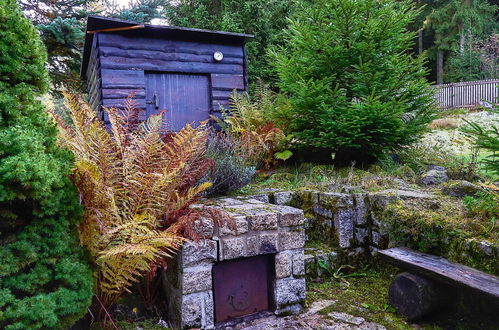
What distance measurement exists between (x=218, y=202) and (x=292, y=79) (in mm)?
2864

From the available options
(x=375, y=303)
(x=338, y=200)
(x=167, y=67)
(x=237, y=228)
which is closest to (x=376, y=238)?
(x=338, y=200)

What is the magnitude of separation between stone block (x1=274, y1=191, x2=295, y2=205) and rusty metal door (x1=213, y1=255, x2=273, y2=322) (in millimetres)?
1210

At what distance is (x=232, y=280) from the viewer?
2486 millimetres

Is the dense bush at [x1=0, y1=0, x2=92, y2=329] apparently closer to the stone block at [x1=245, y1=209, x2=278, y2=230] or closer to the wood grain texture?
the stone block at [x1=245, y1=209, x2=278, y2=230]

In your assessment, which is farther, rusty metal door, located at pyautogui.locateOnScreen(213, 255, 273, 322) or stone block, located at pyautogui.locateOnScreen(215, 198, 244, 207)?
stone block, located at pyautogui.locateOnScreen(215, 198, 244, 207)

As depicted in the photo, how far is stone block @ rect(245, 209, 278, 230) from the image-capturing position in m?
2.45

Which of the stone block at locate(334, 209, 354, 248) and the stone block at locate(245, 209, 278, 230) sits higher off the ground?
the stone block at locate(245, 209, 278, 230)

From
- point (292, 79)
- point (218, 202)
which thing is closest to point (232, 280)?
point (218, 202)

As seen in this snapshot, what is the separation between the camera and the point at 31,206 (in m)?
1.78

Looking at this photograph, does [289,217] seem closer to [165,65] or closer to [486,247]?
[486,247]

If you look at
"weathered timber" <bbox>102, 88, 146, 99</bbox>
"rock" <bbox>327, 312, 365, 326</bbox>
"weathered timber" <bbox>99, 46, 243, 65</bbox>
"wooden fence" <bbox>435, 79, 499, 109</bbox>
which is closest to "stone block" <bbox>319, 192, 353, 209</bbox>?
"rock" <bbox>327, 312, 365, 326</bbox>

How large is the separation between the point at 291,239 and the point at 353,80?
3.27m

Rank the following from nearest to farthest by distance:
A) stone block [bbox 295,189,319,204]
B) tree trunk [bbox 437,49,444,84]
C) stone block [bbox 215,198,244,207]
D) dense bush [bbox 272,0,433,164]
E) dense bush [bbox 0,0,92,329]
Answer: dense bush [bbox 0,0,92,329] → stone block [bbox 215,198,244,207] → stone block [bbox 295,189,319,204] → dense bush [bbox 272,0,433,164] → tree trunk [bbox 437,49,444,84]

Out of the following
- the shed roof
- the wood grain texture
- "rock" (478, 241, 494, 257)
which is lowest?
"rock" (478, 241, 494, 257)
